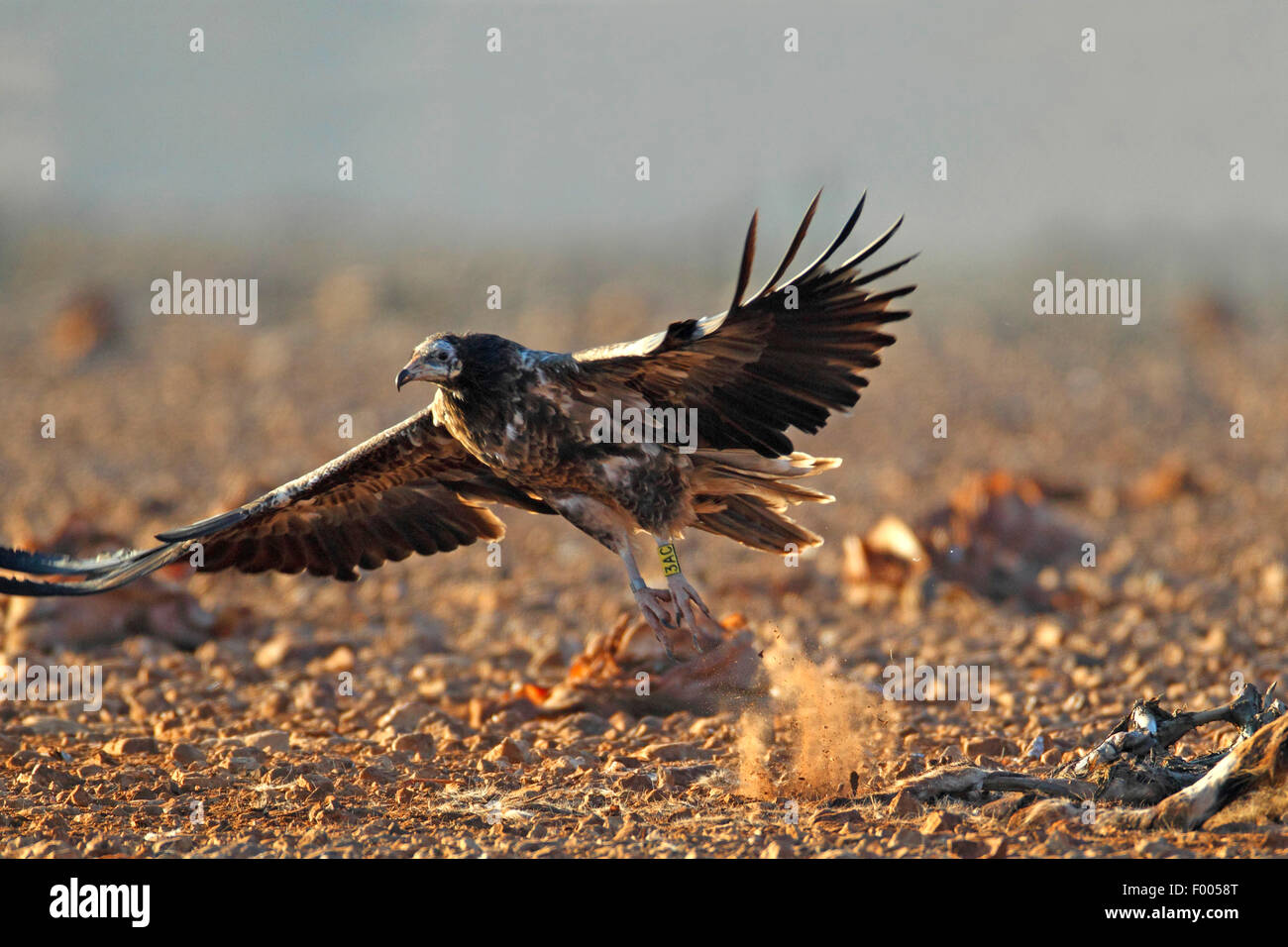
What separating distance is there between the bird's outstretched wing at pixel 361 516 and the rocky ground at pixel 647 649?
0.89m

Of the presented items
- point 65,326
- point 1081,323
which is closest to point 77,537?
point 65,326

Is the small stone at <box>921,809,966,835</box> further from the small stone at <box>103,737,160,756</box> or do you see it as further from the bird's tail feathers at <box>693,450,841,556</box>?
the small stone at <box>103,737,160,756</box>

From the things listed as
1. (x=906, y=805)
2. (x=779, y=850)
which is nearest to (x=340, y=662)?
(x=906, y=805)

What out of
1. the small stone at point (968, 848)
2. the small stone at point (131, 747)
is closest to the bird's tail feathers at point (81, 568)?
the small stone at point (131, 747)

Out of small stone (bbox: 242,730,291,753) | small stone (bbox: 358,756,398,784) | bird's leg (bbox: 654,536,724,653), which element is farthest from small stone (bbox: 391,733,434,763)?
bird's leg (bbox: 654,536,724,653)

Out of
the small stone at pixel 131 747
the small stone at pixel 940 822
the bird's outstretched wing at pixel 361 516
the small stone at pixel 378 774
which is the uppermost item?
the bird's outstretched wing at pixel 361 516

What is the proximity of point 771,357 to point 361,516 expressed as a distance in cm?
302

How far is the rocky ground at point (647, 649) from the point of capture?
5.94 metres

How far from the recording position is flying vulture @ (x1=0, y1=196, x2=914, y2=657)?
20.8ft

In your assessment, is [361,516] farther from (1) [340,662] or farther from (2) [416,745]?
(2) [416,745]

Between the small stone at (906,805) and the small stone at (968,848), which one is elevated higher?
the small stone at (906,805)

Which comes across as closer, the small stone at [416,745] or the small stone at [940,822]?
the small stone at [940,822]

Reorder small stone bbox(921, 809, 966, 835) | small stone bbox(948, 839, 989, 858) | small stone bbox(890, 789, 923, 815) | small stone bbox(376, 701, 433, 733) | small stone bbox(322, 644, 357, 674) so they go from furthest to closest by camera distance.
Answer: small stone bbox(322, 644, 357, 674)
small stone bbox(376, 701, 433, 733)
small stone bbox(890, 789, 923, 815)
small stone bbox(921, 809, 966, 835)
small stone bbox(948, 839, 989, 858)

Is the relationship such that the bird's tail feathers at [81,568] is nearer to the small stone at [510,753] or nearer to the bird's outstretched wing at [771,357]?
the small stone at [510,753]
